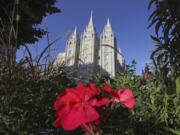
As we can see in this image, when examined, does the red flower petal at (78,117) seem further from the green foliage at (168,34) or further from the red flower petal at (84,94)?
the green foliage at (168,34)

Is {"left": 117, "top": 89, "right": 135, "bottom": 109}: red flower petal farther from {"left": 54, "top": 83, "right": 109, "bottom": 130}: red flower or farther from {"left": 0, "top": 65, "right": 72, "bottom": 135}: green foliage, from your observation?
{"left": 0, "top": 65, "right": 72, "bottom": 135}: green foliage

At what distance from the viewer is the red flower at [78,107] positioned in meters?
0.53

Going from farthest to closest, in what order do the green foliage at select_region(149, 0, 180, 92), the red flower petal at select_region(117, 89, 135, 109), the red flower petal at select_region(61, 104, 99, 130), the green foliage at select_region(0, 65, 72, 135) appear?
the green foliage at select_region(149, 0, 180, 92) → the green foliage at select_region(0, 65, 72, 135) → the red flower petal at select_region(117, 89, 135, 109) → the red flower petal at select_region(61, 104, 99, 130)

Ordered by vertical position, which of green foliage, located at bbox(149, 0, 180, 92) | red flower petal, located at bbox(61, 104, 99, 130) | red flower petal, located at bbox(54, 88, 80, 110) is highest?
green foliage, located at bbox(149, 0, 180, 92)

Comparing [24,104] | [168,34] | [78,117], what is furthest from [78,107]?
[168,34]

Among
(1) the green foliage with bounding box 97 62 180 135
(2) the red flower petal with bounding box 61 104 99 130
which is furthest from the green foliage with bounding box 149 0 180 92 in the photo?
(2) the red flower petal with bounding box 61 104 99 130

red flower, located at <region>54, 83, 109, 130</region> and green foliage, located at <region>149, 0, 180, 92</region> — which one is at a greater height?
green foliage, located at <region>149, 0, 180, 92</region>

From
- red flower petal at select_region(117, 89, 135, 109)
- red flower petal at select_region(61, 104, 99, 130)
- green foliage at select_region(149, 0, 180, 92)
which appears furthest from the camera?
green foliage at select_region(149, 0, 180, 92)

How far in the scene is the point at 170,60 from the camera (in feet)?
6.10

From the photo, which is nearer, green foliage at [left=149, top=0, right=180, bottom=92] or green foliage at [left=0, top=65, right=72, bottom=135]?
green foliage at [left=0, top=65, right=72, bottom=135]

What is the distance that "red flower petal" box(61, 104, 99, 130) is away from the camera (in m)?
0.52

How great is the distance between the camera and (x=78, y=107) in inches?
22.1

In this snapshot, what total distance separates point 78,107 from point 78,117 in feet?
0.11

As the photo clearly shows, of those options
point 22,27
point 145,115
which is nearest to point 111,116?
point 145,115
